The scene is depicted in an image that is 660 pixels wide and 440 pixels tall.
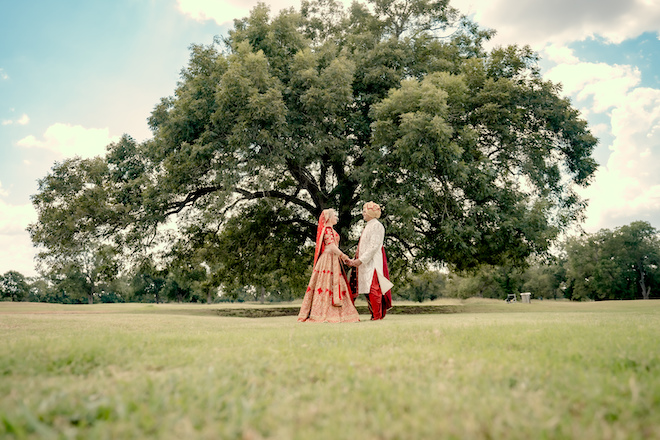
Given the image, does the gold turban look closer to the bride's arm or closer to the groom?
the groom

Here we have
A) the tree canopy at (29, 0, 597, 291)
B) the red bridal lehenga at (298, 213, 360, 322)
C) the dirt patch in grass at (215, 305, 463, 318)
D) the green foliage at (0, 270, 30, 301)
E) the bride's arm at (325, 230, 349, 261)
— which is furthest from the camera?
the green foliage at (0, 270, 30, 301)

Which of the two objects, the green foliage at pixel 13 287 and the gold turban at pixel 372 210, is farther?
the green foliage at pixel 13 287

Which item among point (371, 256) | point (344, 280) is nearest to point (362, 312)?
point (344, 280)

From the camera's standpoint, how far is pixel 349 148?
1769cm

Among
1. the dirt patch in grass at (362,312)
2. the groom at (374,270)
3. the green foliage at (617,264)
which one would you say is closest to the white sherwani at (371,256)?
the groom at (374,270)

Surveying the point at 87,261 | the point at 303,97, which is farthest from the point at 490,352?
the point at 87,261

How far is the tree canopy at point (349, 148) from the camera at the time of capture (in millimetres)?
14891

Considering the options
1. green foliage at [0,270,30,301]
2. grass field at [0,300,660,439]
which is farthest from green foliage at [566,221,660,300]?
green foliage at [0,270,30,301]

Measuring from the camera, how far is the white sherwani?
935cm

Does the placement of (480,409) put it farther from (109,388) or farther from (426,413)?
(109,388)

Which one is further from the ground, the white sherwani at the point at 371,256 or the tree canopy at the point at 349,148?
the tree canopy at the point at 349,148

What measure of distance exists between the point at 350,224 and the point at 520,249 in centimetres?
730

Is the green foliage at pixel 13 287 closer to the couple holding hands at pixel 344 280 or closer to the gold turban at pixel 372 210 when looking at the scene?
the couple holding hands at pixel 344 280

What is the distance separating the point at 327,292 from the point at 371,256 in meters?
1.27
